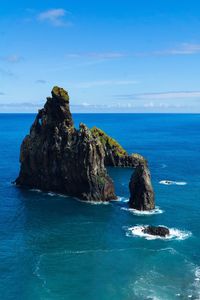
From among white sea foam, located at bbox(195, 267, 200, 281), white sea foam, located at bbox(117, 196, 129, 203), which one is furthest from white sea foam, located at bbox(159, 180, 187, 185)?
white sea foam, located at bbox(195, 267, 200, 281)

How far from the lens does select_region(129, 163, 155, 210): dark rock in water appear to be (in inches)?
4700

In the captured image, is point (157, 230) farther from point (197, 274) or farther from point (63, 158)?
point (63, 158)

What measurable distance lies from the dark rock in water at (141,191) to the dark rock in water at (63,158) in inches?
386

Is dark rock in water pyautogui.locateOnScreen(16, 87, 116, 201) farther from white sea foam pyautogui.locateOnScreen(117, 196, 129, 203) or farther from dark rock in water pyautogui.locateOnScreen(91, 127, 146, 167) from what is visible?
dark rock in water pyautogui.locateOnScreen(91, 127, 146, 167)

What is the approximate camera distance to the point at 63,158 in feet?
445

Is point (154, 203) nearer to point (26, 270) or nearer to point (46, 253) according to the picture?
point (46, 253)

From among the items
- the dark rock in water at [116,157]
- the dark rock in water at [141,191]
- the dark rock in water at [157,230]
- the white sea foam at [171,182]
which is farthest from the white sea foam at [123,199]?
the dark rock in water at [116,157]

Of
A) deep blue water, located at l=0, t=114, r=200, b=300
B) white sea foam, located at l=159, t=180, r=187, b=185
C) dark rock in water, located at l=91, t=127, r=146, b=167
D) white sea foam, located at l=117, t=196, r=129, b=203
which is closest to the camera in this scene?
deep blue water, located at l=0, t=114, r=200, b=300

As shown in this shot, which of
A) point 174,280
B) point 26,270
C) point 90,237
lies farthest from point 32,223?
point 174,280

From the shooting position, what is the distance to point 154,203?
406ft

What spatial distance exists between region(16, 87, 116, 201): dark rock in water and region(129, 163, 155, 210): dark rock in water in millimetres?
9796

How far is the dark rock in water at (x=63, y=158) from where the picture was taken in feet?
422

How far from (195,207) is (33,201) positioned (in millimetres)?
47113

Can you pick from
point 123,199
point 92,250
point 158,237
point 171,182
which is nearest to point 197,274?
point 158,237
